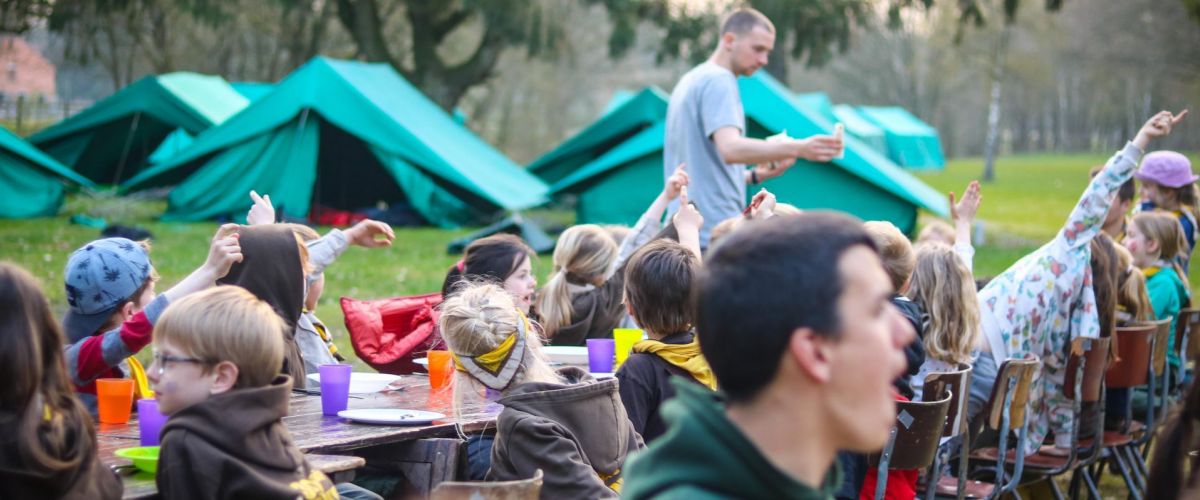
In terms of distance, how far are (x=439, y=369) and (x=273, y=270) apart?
63 centimetres

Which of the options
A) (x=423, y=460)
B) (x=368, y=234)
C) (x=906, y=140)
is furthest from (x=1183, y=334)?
(x=906, y=140)

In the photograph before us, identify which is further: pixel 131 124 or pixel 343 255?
pixel 131 124

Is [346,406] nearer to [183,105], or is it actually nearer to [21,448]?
[21,448]

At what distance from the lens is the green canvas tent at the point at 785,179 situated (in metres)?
14.5

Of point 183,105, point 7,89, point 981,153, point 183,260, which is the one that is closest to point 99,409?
point 183,260

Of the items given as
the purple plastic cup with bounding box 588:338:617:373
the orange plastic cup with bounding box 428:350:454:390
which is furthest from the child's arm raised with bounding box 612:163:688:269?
the orange plastic cup with bounding box 428:350:454:390

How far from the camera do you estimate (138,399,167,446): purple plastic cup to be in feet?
10.2

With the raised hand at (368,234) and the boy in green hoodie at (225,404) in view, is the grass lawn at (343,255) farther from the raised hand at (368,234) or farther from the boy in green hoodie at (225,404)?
the boy in green hoodie at (225,404)

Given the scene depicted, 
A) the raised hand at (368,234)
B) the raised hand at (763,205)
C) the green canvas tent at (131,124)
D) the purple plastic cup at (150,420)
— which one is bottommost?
the purple plastic cup at (150,420)

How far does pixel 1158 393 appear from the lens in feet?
21.2

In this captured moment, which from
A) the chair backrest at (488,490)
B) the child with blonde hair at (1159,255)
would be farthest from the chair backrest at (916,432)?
the child with blonde hair at (1159,255)

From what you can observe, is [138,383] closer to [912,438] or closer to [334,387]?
[334,387]

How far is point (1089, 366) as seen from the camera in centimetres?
515

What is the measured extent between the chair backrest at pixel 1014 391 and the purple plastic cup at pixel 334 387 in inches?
87.6
